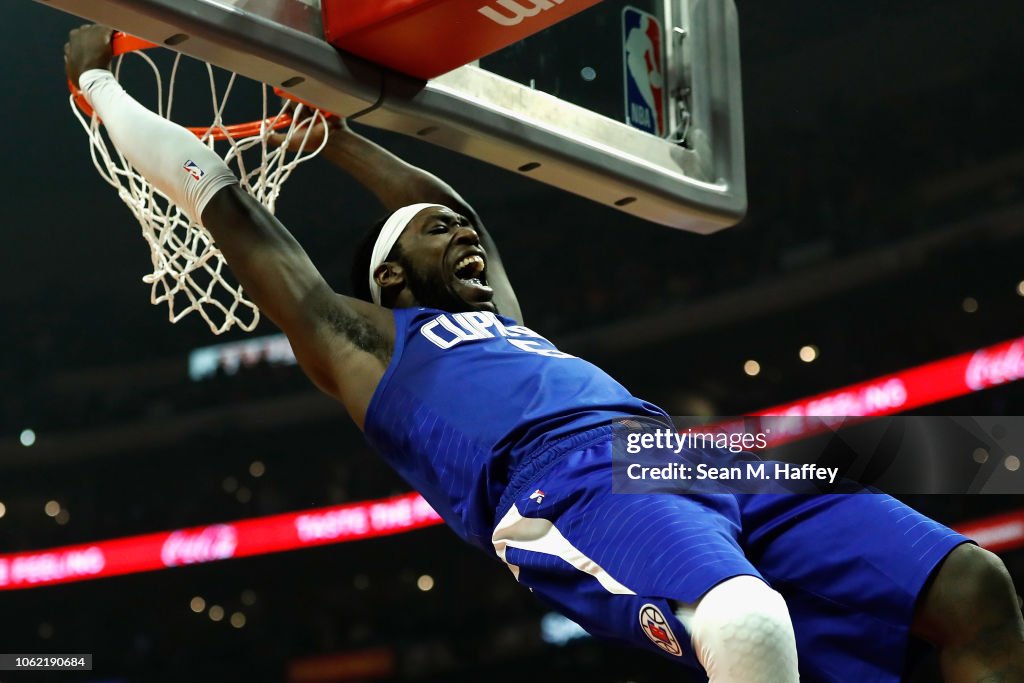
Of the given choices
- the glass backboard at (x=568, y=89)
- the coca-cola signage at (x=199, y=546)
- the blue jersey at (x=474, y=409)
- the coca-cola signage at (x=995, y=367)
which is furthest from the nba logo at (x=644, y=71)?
the coca-cola signage at (x=199, y=546)

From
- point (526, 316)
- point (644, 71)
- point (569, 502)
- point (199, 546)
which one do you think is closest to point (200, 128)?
point (644, 71)

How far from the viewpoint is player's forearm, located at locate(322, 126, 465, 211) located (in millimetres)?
3564

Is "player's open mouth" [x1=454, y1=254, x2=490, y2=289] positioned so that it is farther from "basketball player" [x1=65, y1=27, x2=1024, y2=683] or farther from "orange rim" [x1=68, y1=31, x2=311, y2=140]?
"orange rim" [x1=68, y1=31, x2=311, y2=140]

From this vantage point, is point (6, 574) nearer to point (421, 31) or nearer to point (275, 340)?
point (275, 340)

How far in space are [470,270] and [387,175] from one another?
0.61 m

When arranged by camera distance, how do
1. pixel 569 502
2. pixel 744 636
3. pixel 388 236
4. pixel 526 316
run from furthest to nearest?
pixel 526 316 < pixel 388 236 < pixel 569 502 < pixel 744 636

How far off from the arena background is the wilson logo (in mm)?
6993

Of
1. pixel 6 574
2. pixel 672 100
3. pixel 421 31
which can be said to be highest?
pixel 421 31

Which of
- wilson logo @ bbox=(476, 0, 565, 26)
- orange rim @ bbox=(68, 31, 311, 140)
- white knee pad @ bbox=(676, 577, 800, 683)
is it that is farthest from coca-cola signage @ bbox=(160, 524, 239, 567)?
→ white knee pad @ bbox=(676, 577, 800, 683)

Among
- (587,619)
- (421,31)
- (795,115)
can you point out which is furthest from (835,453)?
(795,115)

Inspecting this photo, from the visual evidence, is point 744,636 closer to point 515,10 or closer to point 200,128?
point 515,10

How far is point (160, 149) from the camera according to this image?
3.07 metres

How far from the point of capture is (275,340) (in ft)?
37.0

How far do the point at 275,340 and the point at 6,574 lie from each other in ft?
9.75
